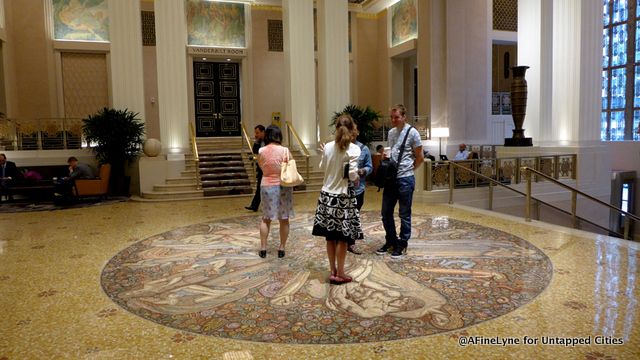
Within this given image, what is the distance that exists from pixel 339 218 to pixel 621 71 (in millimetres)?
17443

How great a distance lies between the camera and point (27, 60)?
14859mm

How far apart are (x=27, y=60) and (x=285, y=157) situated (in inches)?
560

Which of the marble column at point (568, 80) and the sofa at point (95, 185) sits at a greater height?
the marble column at point (568, 80)

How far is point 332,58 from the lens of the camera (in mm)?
14039

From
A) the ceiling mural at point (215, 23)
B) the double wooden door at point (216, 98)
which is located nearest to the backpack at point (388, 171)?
the double wooden door at point (216, 98)

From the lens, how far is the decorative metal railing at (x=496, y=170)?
9.20 metres

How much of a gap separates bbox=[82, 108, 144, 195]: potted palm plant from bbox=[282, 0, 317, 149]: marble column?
14.9ft

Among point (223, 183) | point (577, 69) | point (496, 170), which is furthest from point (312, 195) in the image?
point (577, 69)

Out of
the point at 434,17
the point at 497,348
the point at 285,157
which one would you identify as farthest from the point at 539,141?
the point at 497,348

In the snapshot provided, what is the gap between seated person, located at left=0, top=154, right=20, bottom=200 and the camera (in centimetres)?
1022

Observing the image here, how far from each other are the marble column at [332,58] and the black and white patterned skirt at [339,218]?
10.0 metres

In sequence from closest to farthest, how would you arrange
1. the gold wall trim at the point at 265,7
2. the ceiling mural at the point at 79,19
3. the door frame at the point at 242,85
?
the ceiling mural at the point at 79,19, the door frame at the point at 242,85, the gold wall trim at the point at 265,7

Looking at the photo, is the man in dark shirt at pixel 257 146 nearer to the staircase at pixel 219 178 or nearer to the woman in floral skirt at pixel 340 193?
Result: the staircase at pixel 219 178

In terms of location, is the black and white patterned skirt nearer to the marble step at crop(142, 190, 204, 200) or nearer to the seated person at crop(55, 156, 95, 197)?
the marble step at crop(142, 190, 204, 200)
